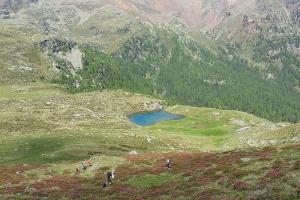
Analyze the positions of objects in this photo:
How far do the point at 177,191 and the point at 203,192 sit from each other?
14.7 ft

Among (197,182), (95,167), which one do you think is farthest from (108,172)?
(95,167)

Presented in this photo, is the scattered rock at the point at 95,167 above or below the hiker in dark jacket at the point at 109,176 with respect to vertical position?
below

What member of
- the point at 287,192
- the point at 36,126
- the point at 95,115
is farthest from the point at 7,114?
the point at 287,192

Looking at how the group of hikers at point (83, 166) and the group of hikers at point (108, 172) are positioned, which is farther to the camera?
the group of hikers at point (83, 166)

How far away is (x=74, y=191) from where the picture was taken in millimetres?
60656

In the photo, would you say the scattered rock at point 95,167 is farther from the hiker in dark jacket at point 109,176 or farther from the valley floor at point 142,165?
the hiker in dark jacket at point 109,176

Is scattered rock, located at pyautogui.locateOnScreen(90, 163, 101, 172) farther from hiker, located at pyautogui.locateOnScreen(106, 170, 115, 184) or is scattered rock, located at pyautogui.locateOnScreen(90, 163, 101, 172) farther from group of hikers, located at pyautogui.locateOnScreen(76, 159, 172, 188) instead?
hiker, located at pyautogui.locateOnScreen(106, 170, 115, 184)

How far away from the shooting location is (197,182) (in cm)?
5422

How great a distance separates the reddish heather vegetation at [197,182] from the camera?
46250 millimetres

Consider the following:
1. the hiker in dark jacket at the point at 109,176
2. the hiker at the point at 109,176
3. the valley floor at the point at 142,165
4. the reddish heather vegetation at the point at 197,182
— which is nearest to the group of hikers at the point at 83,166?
the valley floor at the point at 142,165

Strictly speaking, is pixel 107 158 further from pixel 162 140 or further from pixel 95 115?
pixel 95 115

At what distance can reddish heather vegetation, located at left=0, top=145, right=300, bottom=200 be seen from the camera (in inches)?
1821

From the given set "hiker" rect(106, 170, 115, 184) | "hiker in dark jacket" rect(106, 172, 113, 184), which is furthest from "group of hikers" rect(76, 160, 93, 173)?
"hiker in dark jacket" rect(106, 172, 113, 184)

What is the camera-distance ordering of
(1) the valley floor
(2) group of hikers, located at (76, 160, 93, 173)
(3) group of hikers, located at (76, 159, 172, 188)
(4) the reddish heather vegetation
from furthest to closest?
(2) group of hikers, located at (76, 160, 93, 173)
(3) group of hikers, located at (76, 159, 172, 188)
(1) the valley floor
(4) the reddish heather vegetation
